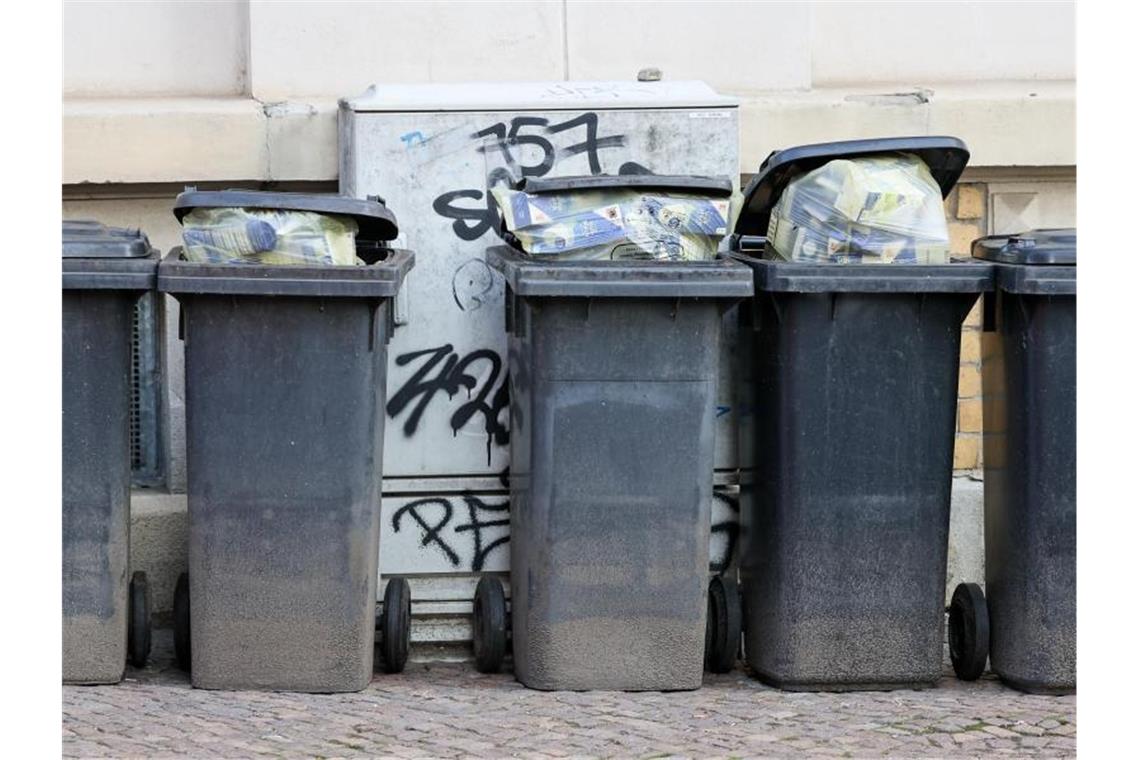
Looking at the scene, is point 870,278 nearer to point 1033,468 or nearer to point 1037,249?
point 1037,249

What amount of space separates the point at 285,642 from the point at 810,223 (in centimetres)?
192

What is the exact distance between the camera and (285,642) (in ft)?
17.3

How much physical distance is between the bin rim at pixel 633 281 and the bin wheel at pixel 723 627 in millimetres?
988

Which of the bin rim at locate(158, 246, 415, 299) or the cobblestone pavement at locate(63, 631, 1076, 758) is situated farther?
the bin rim at locate(158, 246, 415, 299)

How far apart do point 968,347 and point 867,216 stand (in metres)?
1.49

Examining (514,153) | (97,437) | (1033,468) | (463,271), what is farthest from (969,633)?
(97,437)

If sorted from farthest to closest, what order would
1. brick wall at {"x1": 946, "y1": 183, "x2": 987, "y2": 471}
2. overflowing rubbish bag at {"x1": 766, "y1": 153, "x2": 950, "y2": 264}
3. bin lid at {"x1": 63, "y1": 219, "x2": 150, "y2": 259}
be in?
brick wall at {"x1": 946, "y1": 183, "x2": 987, "y2": 471}
overflowing rubbish bag at {"x1": 766, "y1": 153, "x2": 950, "y2": 264}
bin lid at {"x1": 63, "y1": 219, "x2": 150, "y2": 259}

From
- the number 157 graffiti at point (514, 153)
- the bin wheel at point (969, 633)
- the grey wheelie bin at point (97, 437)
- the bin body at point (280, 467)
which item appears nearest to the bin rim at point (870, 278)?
the number 157 graffiti at point (514, 153)

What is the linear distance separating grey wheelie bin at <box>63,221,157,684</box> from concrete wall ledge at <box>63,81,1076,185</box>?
3.69 feet

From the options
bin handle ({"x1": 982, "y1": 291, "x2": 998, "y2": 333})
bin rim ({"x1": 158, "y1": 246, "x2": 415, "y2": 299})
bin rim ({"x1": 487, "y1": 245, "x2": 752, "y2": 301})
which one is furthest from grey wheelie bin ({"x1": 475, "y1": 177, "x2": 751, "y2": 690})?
bin handle ({"x1": 982, "y1": 291, "x2": 998, "y2": 333})

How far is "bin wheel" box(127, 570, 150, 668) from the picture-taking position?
18.3 ft

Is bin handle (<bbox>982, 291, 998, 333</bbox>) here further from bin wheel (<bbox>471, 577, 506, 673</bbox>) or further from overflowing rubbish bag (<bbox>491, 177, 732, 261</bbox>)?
bin wheel (<bbox>471, 577, 506, 673</bbox>)

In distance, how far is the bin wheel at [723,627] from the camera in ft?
18.5

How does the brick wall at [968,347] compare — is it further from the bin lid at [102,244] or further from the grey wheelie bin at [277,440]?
the bin lid at [102,244]
